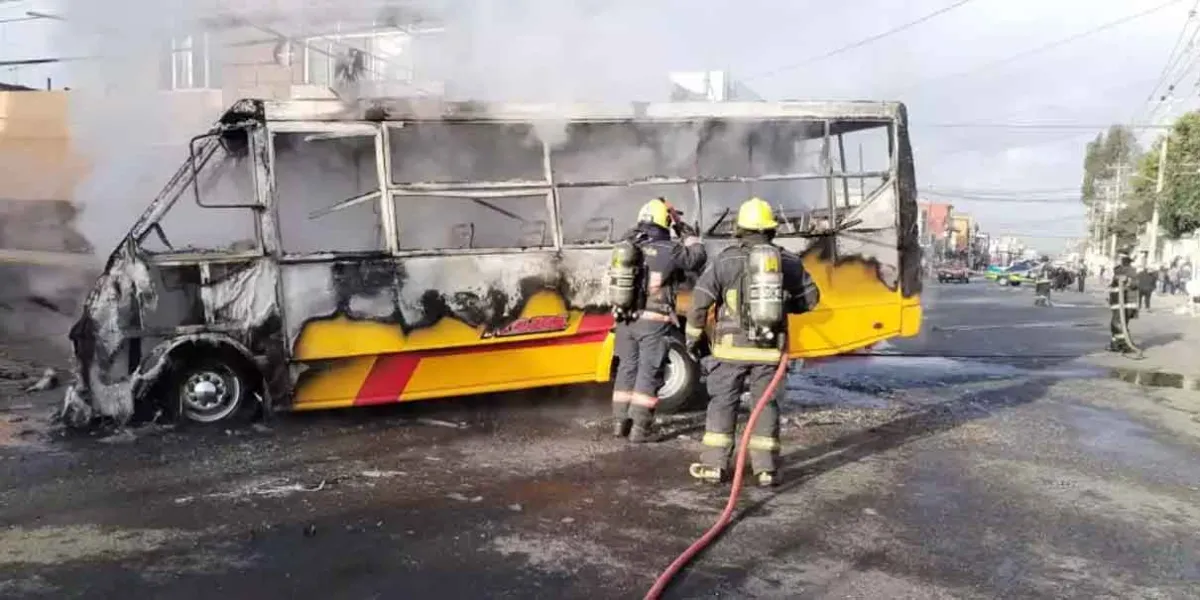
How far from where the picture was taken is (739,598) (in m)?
3.70

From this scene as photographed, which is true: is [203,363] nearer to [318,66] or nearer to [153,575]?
[153,575]

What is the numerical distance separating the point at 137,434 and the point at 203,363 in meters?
0.63

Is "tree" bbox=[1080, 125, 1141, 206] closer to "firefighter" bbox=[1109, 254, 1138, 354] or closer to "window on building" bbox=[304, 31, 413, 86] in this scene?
"firefighter" bbox=[1109, 254, 1138, 354]

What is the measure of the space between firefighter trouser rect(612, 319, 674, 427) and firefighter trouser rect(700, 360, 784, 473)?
38.4 inches

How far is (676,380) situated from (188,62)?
510cm

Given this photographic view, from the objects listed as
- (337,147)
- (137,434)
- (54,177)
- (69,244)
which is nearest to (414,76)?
(337,147)

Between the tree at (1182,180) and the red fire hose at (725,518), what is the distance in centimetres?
3266

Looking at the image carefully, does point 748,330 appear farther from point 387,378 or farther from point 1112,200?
point 1112,200

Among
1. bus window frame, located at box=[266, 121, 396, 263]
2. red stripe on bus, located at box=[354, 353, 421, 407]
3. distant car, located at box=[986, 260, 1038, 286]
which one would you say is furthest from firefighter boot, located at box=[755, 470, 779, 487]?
distant car, located at box=[986, 260, 1038, 286]

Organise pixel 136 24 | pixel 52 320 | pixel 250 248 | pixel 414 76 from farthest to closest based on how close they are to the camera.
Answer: pixel 52 320 → pixel 414 76 → pixel 136 24 → pixel 250 248

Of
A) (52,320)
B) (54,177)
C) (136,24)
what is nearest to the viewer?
(136,24)

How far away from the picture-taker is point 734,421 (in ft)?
17.8

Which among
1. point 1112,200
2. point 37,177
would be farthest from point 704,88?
point 1112,200

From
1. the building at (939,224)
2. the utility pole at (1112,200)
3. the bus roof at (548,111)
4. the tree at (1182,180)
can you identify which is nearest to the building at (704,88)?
the bus roof at (548,111)
